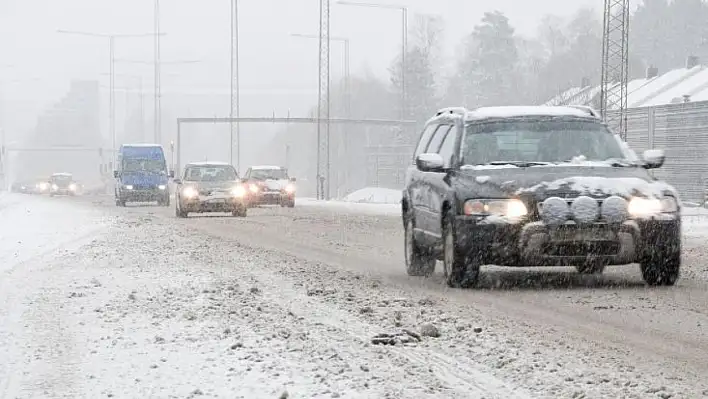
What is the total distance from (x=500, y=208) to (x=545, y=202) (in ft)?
1.27

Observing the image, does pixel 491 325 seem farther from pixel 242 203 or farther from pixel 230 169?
pixel 230 169

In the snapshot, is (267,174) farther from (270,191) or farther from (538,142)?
(538,142)

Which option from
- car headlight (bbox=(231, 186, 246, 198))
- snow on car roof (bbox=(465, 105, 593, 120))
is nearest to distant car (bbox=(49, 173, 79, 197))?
car headlight (bbox=(231, 186, 246, 198))

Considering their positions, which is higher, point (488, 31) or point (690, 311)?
point (488, 31)

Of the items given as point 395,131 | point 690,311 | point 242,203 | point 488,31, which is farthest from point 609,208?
point 488,31

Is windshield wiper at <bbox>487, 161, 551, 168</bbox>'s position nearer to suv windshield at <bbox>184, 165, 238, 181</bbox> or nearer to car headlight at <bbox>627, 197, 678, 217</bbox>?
car headlight at <bbox>627, 197, 678, 217</bbox>

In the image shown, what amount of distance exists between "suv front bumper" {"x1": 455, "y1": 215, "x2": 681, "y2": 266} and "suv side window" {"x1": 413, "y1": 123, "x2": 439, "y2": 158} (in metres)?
3.04

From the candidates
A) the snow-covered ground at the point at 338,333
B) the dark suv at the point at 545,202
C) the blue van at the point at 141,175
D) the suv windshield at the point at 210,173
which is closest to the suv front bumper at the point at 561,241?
the dark suv at the point at 545,202

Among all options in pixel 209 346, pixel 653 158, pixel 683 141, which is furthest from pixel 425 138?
pixel 683 141

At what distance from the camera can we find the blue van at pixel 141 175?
51.4m

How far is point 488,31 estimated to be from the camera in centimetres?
12988

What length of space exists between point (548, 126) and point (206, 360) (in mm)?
6194

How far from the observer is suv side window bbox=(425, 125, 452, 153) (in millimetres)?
13812

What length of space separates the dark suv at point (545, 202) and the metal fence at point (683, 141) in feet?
146
